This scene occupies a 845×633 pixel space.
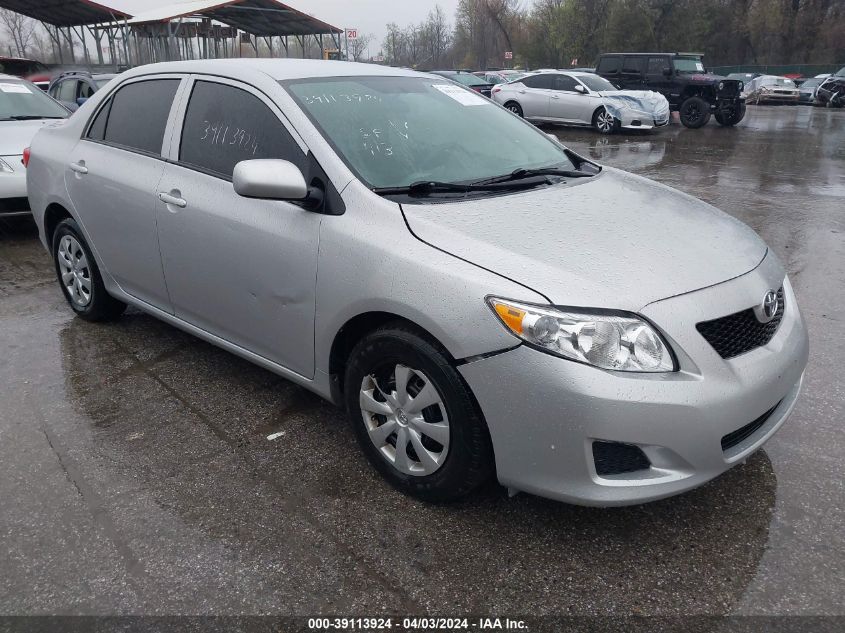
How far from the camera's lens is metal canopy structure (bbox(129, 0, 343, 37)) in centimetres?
2473

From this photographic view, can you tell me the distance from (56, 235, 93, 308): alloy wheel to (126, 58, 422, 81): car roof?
1327mm

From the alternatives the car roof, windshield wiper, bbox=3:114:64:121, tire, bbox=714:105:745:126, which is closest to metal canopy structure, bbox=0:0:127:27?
windshield wiper, bbox=3:114:64:121

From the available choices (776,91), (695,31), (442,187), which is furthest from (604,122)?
(695,31)

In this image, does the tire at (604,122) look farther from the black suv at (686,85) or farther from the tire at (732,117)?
the tire at (732,117)

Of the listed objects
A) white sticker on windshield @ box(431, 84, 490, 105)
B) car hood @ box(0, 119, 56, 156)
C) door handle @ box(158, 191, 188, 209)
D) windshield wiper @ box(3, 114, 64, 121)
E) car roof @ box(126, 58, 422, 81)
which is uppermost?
car roof @ box(126, 58, 422, 81)

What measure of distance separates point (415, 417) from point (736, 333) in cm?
119

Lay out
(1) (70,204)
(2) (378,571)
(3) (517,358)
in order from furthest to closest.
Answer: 1. (1) (70,204)
2. (2) (378,571)
3. (3) (517,358)

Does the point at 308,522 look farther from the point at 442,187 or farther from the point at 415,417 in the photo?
the point at 442,187

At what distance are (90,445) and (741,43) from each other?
59594 mm

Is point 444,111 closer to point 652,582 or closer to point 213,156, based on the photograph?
point 213,156

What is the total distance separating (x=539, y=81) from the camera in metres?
17.8

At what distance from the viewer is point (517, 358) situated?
86.6 inches

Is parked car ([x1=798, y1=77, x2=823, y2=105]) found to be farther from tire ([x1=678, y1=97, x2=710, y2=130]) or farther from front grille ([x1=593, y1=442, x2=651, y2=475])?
front grille ([x1=593, y1=442, x2=651, y2=475])

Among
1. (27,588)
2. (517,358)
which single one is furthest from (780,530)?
(27,588)
